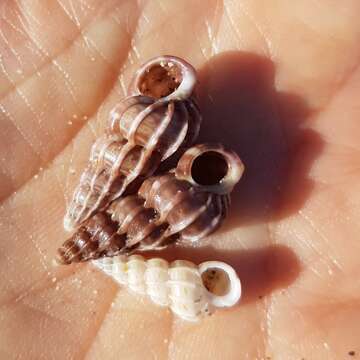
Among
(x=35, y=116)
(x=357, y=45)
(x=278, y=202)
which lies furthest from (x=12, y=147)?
(x=357, y=45)

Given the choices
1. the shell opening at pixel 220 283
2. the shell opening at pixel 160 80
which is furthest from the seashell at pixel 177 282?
the shell opening at pixel 160 80

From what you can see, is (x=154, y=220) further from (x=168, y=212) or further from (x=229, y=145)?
(x=229, y=145)

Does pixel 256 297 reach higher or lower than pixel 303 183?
lower

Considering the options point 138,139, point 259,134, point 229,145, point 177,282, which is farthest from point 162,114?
point 177,282

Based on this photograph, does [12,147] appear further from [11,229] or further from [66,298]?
[66,298]

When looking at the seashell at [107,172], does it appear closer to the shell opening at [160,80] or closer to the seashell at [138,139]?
the seashell at [138,139]
